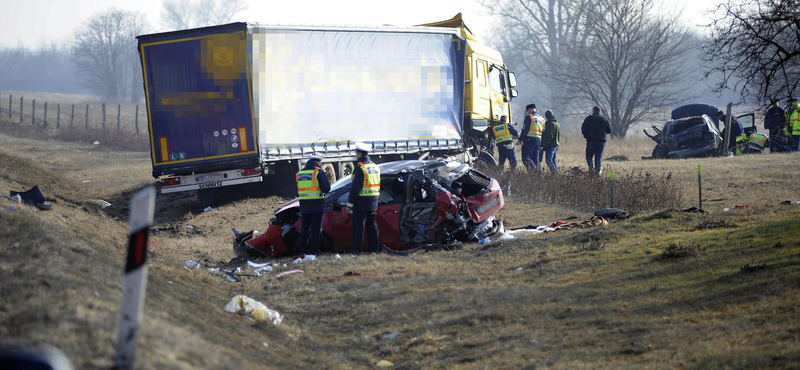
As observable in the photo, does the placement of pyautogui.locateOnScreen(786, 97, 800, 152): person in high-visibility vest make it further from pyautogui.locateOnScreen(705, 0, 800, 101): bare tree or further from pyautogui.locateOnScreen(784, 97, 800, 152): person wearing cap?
pyautogui.locateOnScreen(705, 0, 800, 101): bare tree

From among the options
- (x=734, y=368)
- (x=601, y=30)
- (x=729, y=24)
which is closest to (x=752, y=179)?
(x=729, y=24)

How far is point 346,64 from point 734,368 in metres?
13.7

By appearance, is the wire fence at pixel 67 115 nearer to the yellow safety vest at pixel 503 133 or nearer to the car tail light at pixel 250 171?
the yellow safety vest at pixel 503 133

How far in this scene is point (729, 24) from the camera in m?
11.1

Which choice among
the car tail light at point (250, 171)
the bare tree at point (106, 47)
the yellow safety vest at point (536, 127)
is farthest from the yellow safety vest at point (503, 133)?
the bare tree at point (106, 47)

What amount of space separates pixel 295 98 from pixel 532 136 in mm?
6349

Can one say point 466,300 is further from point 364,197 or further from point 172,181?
point 172,181

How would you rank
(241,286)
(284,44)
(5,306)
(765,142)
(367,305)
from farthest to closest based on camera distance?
(765,142) < (284,44) < (241,286) < (367,305) < (5,306)

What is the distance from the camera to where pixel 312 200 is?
35.9ft

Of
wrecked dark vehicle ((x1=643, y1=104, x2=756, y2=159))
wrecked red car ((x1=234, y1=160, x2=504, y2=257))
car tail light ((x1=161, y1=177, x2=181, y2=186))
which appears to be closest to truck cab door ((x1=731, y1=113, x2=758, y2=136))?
wrecked dark vehicle ((x1=643, y1=104, x2=756, y2=159))

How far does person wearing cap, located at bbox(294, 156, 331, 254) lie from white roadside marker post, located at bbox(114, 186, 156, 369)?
6.96 m

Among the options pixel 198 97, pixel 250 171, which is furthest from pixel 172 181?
pixel 198 97

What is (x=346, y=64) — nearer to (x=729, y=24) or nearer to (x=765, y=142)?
(x=729, y=24)

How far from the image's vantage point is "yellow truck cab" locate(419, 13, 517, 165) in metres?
21.0
